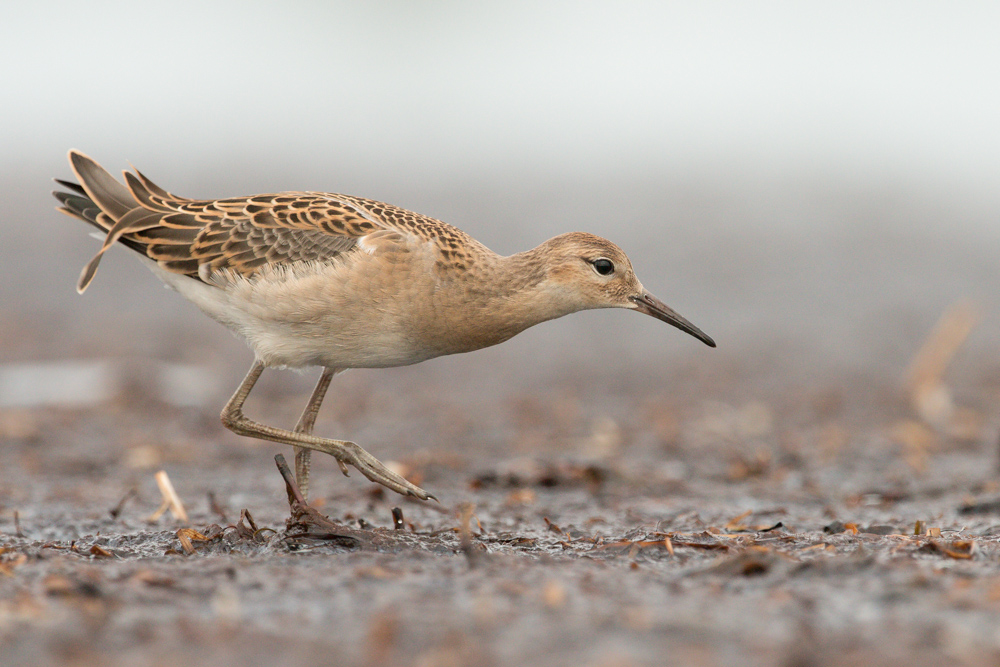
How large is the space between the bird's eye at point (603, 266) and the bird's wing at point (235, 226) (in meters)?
0.98

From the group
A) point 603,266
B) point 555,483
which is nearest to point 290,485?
point 603,266

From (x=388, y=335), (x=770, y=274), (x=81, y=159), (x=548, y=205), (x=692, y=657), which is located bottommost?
(x=692, y=657)

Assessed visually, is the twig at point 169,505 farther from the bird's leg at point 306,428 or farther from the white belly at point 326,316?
the white belly at point 326,316

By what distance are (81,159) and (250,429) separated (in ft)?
7.60

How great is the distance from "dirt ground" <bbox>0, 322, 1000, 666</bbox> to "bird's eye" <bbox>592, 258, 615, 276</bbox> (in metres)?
1.70

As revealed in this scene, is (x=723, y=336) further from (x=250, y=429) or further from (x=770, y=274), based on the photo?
(x=250, y=429)

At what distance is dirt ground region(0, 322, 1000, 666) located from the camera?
411 centimetres

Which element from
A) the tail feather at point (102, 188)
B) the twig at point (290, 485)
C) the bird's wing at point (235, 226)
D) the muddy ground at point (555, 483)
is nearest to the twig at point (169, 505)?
the muddy ground at point (555, 483)

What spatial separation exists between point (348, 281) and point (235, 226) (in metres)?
0.97

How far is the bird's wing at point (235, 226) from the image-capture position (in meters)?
6.77

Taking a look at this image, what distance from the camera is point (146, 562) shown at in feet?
18.4

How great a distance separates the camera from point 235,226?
6.97m

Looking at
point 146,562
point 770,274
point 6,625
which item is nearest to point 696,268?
point 770,274

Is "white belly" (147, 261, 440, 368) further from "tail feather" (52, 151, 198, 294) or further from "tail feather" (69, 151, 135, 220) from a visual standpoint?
"tail feather" (69, 151, 135, 220)
